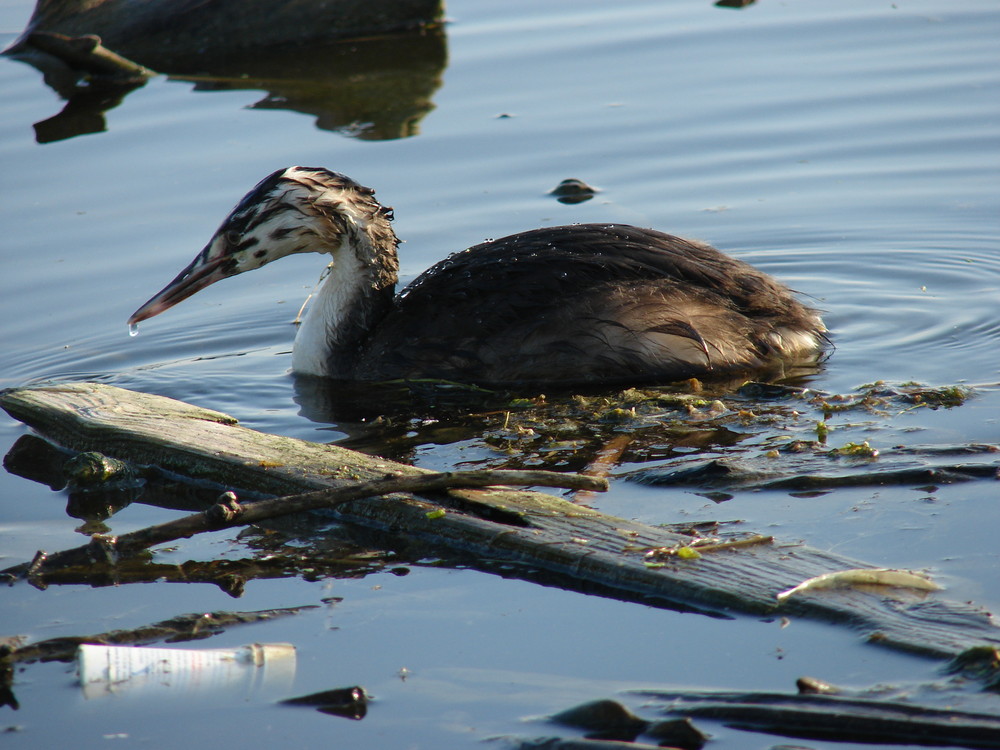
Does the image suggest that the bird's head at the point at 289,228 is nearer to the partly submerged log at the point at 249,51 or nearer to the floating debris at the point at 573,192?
the floating debris at the point at 573,192

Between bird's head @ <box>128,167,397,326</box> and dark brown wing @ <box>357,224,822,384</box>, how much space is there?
0.75 m

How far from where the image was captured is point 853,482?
5039 mm

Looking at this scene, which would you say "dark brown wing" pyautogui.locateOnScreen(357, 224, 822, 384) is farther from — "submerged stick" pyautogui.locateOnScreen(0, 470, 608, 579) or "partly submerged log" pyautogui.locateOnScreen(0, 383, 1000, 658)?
"submerged stick" pyautogui.locateOnScreen(0, 470, 608, 579)

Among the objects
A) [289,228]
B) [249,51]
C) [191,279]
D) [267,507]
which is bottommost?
[267,507]

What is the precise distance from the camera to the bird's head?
284 inches

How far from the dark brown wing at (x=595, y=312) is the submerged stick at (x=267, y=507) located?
6.73 ft

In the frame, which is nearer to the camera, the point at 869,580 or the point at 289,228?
the point at 869,580

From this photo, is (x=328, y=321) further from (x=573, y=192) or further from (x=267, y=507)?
(x=267, y=507)

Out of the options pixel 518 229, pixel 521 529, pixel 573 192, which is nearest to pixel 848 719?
pixel 521 529

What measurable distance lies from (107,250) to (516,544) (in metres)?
5.53

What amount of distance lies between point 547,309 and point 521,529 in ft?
7.46

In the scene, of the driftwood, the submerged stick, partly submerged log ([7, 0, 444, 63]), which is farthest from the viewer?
partly submerged log ([7, 0, 444, 63])

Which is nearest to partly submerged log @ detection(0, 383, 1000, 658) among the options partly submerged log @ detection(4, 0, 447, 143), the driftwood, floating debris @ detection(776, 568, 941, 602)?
floating debris @ detection(776, 568, 941, 602)

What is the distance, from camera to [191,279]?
23.7 ft
